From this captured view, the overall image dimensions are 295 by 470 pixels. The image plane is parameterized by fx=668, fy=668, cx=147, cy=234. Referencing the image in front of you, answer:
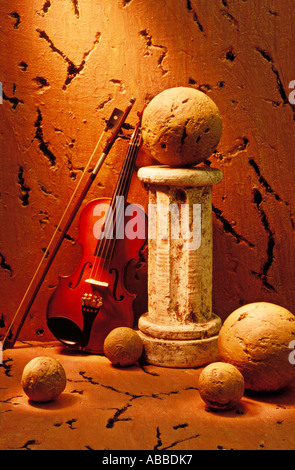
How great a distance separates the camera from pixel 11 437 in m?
2.81

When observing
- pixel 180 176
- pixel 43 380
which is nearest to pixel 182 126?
pixel 180 176

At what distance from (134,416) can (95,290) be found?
3.03 ft

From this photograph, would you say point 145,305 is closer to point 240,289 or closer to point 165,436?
point 240,289

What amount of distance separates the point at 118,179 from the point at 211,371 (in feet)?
4.28

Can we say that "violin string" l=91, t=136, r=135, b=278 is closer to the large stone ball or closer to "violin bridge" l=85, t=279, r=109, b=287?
"violin bridge" l=85, t=279, r=109, b=287

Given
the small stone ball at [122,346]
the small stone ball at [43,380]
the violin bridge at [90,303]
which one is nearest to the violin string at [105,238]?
the violin bridge at [90,303]

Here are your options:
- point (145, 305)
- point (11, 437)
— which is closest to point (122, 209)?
point (145, 305)

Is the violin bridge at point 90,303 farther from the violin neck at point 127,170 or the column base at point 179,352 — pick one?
the violin neck at point 127,170

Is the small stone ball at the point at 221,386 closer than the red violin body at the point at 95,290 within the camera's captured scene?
Yes

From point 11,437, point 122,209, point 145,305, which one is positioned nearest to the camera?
point 11,437

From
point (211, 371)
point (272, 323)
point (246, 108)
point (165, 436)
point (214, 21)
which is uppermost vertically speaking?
point (214, 21)

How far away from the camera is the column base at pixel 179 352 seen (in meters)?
3.66

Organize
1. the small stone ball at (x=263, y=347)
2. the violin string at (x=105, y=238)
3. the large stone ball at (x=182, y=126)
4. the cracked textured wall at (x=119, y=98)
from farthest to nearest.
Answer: the cracked textured wall at (x=119, y=98)
the violin string at (x=105, y=238)
the large stone ball at (x=182, y=126)
the small stone ball at (x=263, y=347)

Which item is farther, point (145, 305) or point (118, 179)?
point (145, 305)
